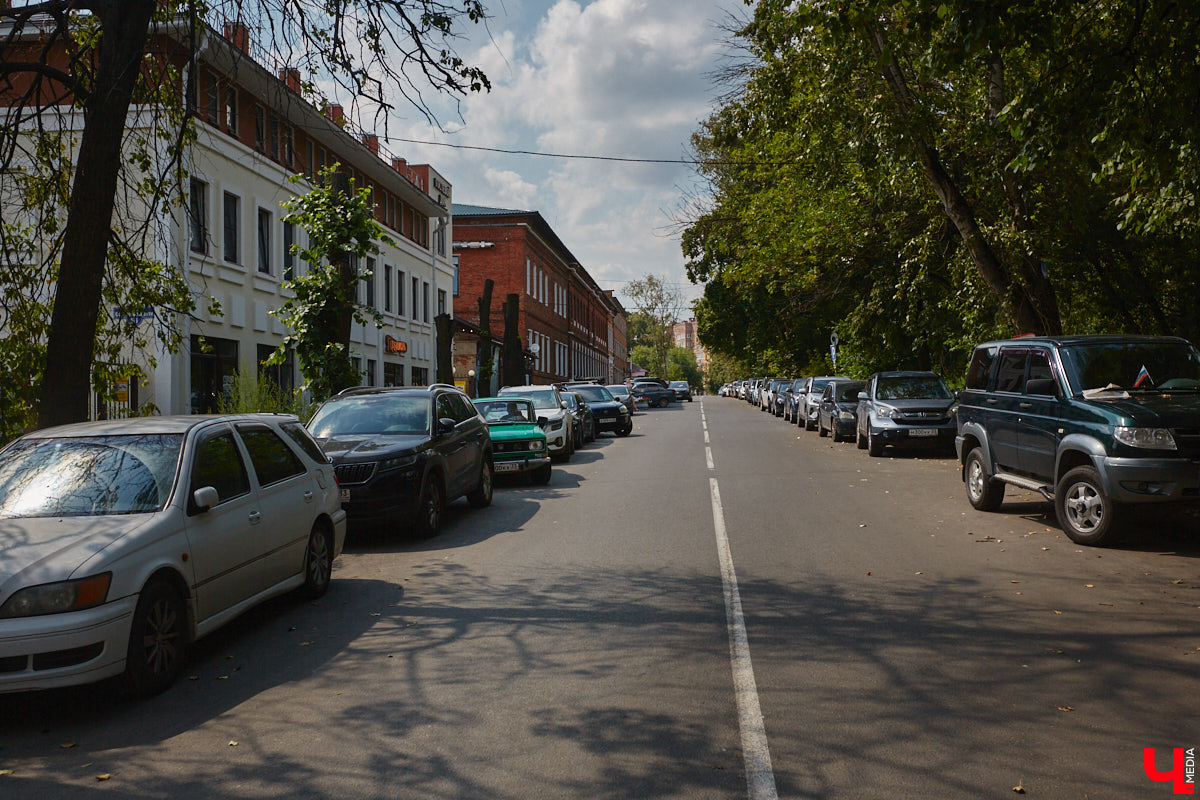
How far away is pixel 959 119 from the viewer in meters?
18.4

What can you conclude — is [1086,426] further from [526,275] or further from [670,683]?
[526,275]

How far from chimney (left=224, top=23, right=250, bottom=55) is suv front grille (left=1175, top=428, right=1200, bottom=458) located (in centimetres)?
941

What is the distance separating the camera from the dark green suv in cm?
934

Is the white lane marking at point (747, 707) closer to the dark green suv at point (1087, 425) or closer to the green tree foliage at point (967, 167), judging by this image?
the dark green suv at point (1087, 425)

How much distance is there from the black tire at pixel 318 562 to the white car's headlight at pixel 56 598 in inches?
101

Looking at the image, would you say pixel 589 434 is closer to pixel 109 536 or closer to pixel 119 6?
pixel 119 6

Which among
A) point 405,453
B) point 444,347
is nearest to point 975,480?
point 405,453

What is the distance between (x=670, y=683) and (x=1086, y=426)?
635cm

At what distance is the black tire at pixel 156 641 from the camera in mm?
5508

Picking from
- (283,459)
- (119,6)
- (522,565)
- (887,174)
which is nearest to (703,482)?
(887,174)

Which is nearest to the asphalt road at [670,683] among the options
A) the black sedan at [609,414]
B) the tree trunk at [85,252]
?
the tree trunk at [85,252]

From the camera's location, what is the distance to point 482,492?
13.9 metres

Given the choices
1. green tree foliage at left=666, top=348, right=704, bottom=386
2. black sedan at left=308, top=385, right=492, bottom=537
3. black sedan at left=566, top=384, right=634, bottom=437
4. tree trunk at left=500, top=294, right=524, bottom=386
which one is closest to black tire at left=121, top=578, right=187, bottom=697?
black sedan at left=308, top=385, right=492, bottom=537

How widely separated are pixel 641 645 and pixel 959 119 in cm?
1513
